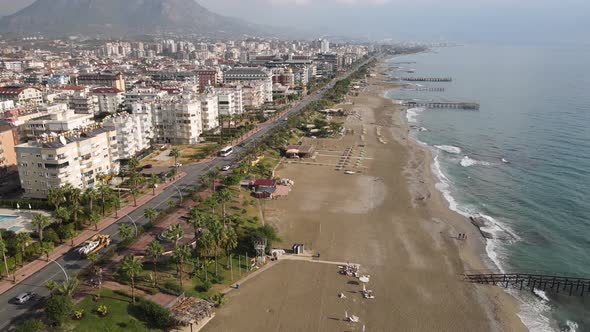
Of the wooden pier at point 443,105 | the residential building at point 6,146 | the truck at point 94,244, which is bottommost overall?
the truck at point 94,244

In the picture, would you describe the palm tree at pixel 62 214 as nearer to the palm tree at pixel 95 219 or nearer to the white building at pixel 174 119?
the palm tree at pixel 95 219

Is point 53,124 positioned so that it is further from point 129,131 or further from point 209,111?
point 209,111

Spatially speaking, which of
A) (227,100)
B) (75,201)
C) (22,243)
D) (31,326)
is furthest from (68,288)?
(227,100)

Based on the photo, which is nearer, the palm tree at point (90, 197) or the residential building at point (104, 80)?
the palm tree at point (90, 197)

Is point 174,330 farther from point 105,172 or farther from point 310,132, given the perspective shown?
point 310,132

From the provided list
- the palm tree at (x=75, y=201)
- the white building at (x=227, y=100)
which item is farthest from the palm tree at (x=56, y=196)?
the white building at (x=227, y=100)

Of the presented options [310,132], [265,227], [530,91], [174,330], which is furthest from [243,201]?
[530,91]

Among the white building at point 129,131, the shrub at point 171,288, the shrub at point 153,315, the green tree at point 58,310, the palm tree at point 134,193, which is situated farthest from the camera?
the white building at point 129,131
